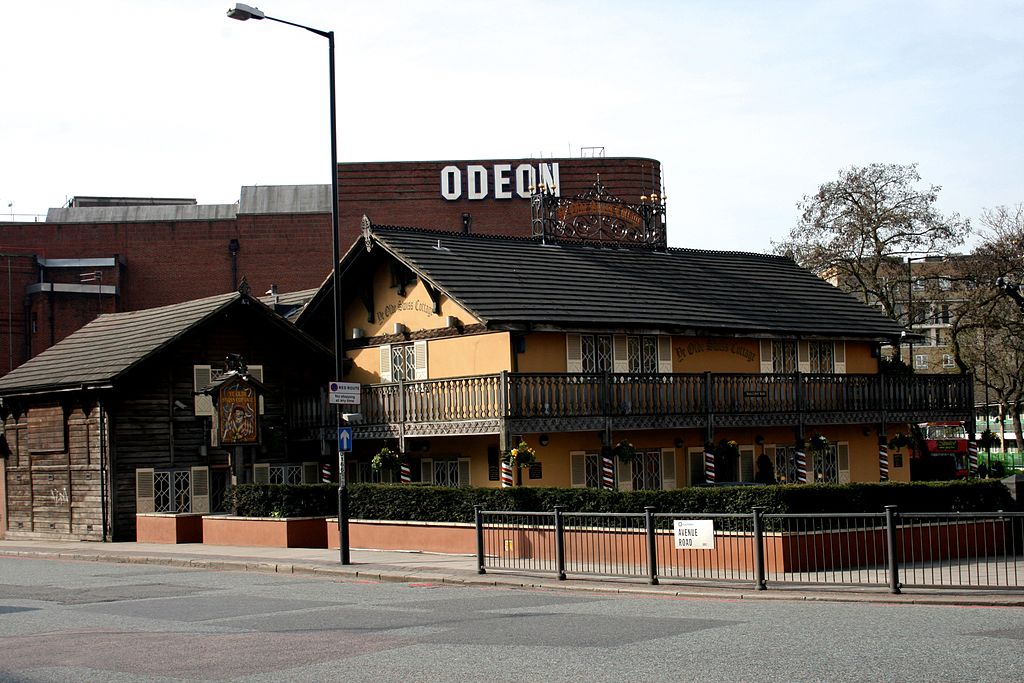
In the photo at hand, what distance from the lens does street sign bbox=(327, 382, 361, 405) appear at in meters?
23.9

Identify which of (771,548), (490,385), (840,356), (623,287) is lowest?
(771,548)

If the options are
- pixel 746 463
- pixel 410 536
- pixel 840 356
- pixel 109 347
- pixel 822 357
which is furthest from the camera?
pixel 840 356

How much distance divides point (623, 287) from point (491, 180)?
119 ft

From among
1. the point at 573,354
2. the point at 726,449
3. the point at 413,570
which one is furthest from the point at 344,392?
the point at 726,449

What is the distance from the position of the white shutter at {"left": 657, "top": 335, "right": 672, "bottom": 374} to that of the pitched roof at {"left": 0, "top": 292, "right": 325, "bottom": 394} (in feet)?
32.7

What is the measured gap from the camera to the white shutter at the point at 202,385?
35.7 metres

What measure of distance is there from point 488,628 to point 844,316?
29309mm

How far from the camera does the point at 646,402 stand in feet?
108

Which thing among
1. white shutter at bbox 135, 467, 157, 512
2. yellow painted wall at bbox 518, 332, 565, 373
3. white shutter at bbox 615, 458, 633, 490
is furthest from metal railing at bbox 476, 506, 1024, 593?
white shutter at bbox 135, 467, 157, 512

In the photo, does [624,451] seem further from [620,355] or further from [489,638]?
[489,638]

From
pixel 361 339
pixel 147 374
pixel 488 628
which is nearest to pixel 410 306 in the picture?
pixel 361 339

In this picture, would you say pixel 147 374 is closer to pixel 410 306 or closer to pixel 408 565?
pixel 410 306

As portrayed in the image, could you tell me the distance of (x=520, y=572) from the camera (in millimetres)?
21141

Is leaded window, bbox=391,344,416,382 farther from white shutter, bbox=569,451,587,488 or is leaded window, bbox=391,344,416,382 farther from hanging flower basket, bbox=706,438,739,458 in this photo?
hanging flower basket, bbox=706,438,739,458
